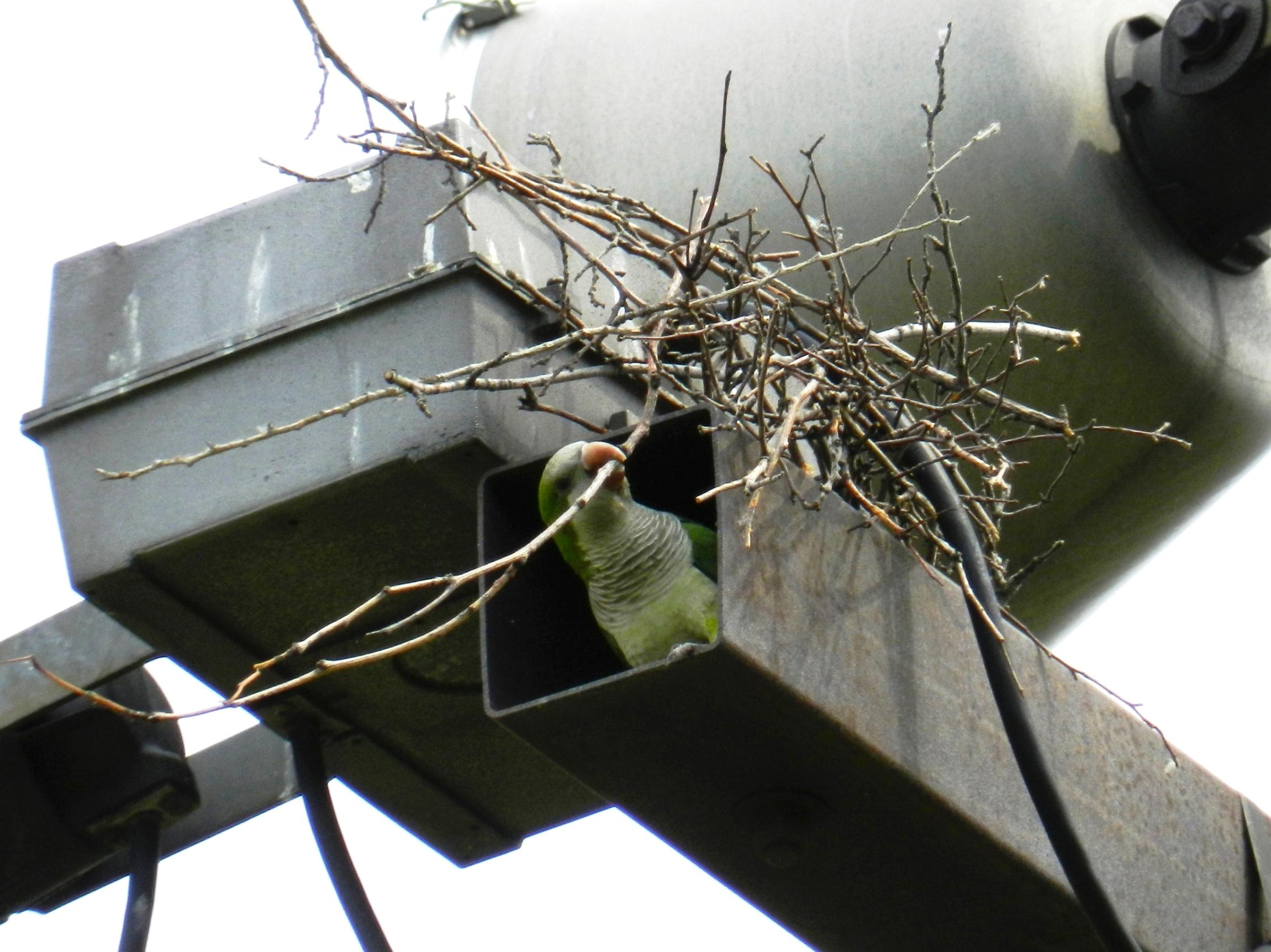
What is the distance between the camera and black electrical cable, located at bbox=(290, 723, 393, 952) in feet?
9.48

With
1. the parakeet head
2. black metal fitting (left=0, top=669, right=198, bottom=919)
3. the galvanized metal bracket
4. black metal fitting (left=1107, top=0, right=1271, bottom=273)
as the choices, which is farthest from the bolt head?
black metal fitting (left=0, top=669, right=198, bottom=919)

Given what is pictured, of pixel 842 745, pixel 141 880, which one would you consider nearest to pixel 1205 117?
pixel 842 745

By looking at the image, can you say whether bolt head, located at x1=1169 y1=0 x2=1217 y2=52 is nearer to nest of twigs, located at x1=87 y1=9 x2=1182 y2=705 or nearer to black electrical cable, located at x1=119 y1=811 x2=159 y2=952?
nest of twigs, located at x1=87 y1=9 x2=1182 y2=705

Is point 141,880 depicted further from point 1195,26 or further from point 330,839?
point 1195,26

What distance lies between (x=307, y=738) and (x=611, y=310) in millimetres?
951

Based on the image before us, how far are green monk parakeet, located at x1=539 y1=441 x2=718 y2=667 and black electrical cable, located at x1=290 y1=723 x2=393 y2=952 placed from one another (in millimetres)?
594

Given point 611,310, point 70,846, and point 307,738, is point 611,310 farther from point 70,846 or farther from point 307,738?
point 70,846

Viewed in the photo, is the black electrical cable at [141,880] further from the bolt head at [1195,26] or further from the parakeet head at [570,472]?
the bolt head at [1195,26]

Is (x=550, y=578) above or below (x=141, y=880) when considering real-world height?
above

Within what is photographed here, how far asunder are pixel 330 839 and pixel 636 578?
0.77 metres

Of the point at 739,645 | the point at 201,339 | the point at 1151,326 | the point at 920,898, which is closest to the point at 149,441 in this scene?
the point at 201,339

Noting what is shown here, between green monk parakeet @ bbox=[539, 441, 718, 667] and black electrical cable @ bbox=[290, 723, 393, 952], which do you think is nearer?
green monk parakeet @ bbox=[539, 441, 718, 667]

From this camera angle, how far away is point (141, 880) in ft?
11.1

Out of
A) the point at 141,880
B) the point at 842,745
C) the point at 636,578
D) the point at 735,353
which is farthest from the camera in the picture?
the point at 141,880
